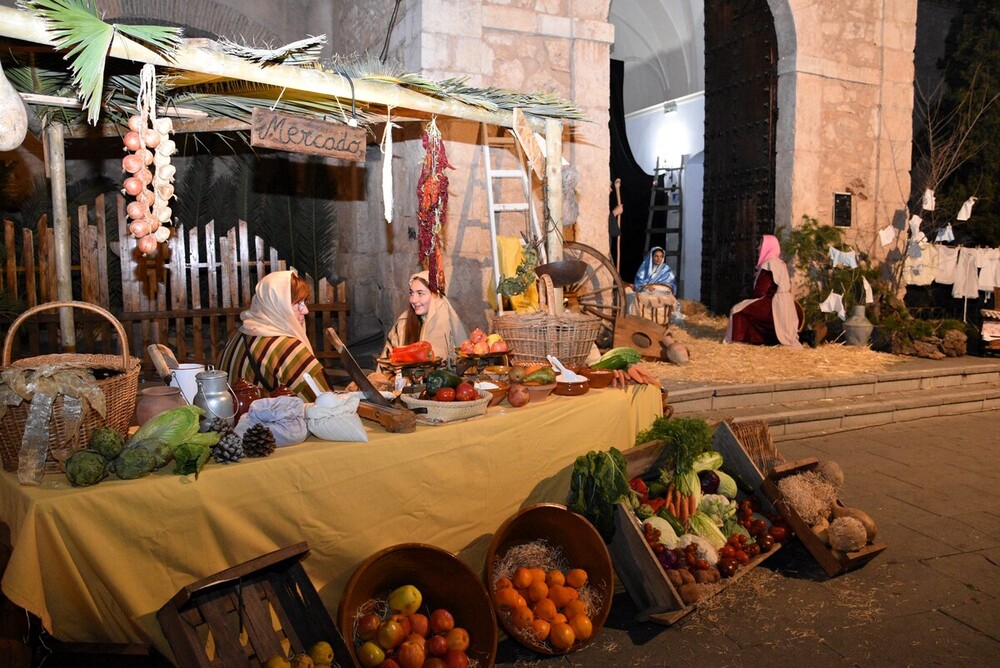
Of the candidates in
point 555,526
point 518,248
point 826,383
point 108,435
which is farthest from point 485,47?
point 108,435

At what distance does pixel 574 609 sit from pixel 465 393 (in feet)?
3.43

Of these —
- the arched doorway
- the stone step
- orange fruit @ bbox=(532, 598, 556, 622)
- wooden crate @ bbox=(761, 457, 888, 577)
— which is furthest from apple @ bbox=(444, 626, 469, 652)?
the arched doorway

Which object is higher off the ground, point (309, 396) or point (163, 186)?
point (163, 186)

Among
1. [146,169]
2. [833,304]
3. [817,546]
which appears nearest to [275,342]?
[146,169]

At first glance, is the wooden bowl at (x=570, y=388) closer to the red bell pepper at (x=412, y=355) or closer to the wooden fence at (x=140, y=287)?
the red bell pepper at (x=412, y=355)

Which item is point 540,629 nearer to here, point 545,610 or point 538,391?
point 545,610

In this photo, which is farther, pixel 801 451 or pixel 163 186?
pixel 801 451

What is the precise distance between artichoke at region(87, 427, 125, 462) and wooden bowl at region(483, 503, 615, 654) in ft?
4.91

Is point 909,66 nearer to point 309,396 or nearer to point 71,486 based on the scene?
point 309,396

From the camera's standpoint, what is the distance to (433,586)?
311cm

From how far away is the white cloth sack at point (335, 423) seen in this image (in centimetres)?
306

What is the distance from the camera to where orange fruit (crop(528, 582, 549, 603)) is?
3289mm

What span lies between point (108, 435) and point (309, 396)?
4.50 ft

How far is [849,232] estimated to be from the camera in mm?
10531
